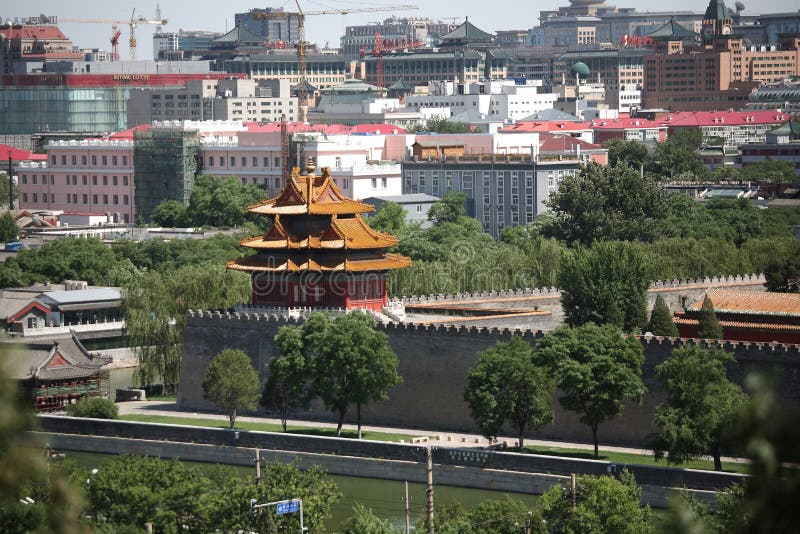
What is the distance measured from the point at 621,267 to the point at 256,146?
6400 centimetres

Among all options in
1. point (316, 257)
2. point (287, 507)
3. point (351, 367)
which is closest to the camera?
point (287, 507)

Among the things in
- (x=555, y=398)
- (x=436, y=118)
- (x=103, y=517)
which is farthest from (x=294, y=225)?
(x=436, y=118)

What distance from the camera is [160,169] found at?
124500mm

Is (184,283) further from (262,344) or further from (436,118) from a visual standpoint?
(436,118)

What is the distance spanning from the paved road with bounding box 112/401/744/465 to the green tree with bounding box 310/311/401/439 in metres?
1.79

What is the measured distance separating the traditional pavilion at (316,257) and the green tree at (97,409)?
6669mm

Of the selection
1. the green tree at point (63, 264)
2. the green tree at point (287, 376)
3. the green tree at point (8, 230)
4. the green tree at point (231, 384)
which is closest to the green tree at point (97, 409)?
the green tree at point (231, 384)

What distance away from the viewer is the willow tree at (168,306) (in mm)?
64125

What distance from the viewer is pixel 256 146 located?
125438 mm

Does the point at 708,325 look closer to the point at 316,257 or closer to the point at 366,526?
the point at 316,257

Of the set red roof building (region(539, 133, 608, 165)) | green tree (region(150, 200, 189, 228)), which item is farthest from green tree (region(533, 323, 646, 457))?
red roof building (region(539, 133, 608, 165))

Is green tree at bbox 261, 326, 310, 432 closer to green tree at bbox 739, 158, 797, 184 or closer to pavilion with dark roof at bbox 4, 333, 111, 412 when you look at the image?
pavilion with dark roof at bbox 4, 333, 111, 412

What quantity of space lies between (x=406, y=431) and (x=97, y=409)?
32.7 ft

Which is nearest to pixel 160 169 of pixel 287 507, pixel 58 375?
pixel 58 375
